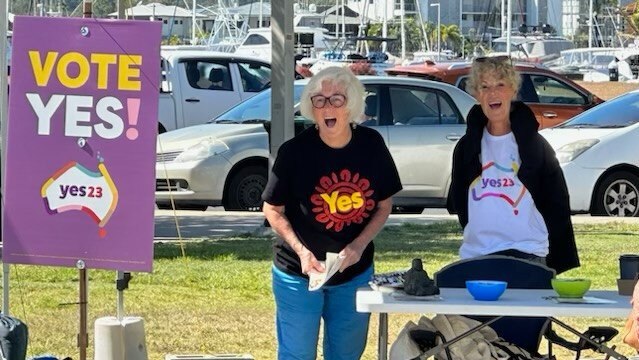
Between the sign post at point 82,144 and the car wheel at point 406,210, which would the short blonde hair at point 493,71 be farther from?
the car wheel at point 406,210

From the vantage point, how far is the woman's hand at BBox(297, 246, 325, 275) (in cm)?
596

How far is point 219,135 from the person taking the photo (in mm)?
15109

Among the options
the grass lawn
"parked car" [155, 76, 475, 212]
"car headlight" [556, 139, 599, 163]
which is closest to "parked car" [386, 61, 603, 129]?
"parked car" [155, 76, 475, 212]

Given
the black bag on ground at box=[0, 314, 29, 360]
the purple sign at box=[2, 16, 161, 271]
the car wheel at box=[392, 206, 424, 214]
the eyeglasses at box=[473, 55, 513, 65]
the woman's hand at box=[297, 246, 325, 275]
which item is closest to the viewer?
the woman's hand at box=[297, 246, 325, 275]

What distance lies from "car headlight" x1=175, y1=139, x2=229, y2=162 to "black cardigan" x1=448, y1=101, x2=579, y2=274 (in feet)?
28.0

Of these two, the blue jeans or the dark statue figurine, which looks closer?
the dark statue figurine

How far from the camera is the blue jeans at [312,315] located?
6121 millimetres

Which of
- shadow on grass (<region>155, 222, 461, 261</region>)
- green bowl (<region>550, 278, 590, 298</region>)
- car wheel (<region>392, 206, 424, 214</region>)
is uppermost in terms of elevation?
green bowl (<region>550, 278, 590, 298</region>)

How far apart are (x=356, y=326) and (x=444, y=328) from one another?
538 mm

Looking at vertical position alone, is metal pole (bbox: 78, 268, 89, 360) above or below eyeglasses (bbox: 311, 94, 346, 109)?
below

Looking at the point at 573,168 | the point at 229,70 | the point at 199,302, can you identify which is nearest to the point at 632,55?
the point at 229,70

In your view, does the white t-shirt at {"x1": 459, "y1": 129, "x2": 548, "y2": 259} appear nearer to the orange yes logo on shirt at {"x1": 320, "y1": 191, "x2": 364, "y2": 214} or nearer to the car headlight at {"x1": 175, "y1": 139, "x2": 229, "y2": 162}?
the orange yes logo on shirt at {"x1": 320, "y1": 191, "x2": 364, "y2": 214}

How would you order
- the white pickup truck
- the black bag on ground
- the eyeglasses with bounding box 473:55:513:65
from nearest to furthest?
the black bag on ground, the eyeglasses with bounding box 473:55:513:65, the white pickup truck

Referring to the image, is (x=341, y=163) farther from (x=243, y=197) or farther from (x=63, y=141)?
(x=243, y=197)
